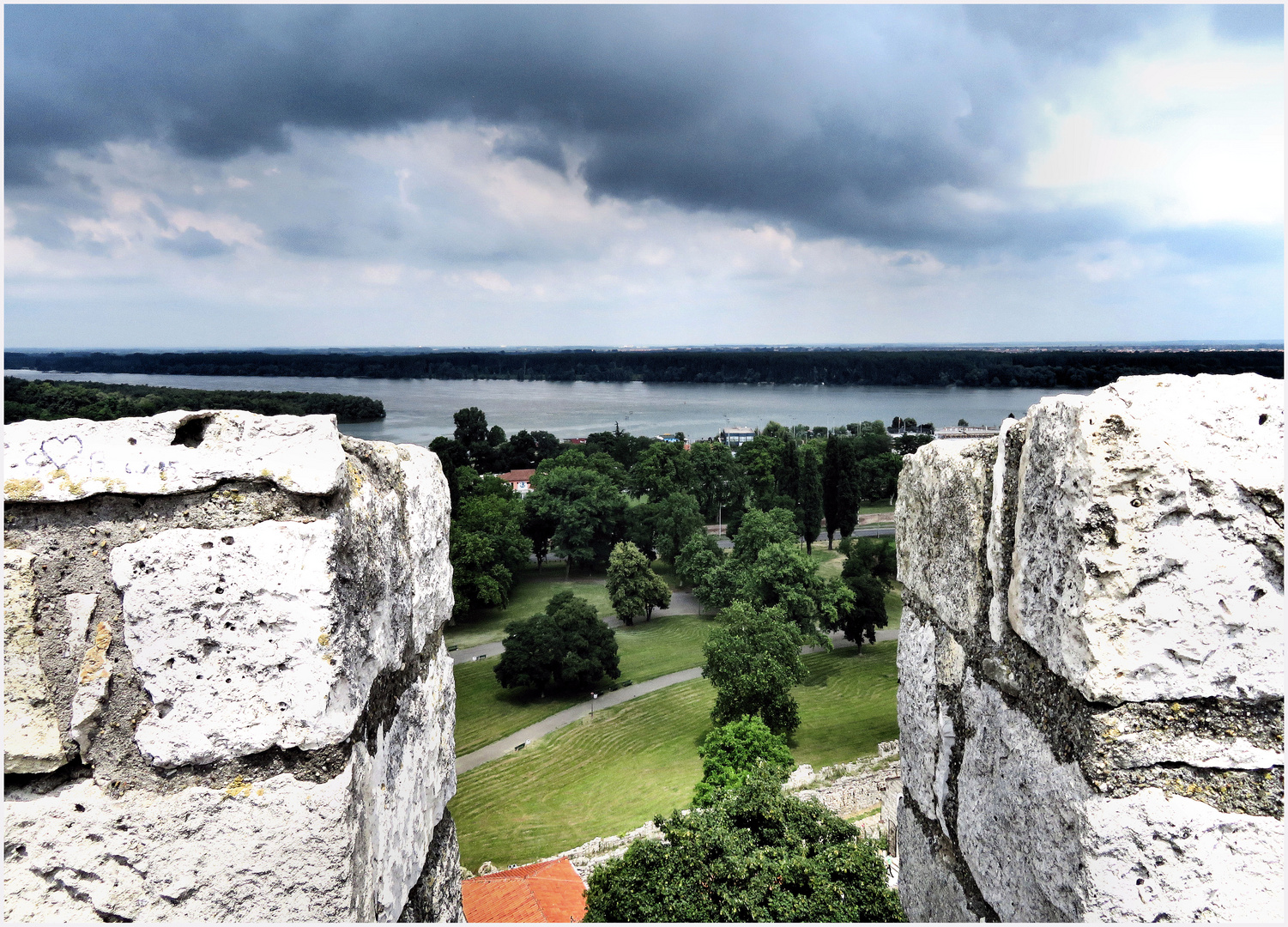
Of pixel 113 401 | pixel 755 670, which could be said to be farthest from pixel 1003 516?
pixel 113 401

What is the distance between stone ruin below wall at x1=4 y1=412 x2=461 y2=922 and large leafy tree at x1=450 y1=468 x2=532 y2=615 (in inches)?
1531

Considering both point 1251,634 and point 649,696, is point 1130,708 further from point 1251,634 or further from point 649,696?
point 649,696

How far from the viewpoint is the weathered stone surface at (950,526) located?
7.88 feet

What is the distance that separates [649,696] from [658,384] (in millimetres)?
109478

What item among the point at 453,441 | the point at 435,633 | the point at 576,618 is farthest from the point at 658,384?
the point at 435,633

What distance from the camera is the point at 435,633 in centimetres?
279

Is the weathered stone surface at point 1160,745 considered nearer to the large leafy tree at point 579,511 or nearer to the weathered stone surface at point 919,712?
the weathered stone surface at point 919,712

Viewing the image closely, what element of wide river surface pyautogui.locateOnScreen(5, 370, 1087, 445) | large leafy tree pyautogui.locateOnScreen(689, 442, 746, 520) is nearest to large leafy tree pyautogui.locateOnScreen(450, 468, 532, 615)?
wide river surface pyautogui.locateOnScreen(5, 370, 1087, 445)

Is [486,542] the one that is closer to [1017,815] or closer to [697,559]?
[697,559]

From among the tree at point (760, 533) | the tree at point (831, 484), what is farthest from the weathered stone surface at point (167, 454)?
the tree at point (831, 484)

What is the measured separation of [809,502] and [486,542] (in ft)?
80.8

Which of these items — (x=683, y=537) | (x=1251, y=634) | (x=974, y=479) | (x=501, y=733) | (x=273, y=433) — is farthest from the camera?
(x=683, y=537)

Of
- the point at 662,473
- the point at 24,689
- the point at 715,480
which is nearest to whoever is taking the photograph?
the point at 24,689

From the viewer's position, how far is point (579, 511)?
52875 mm
